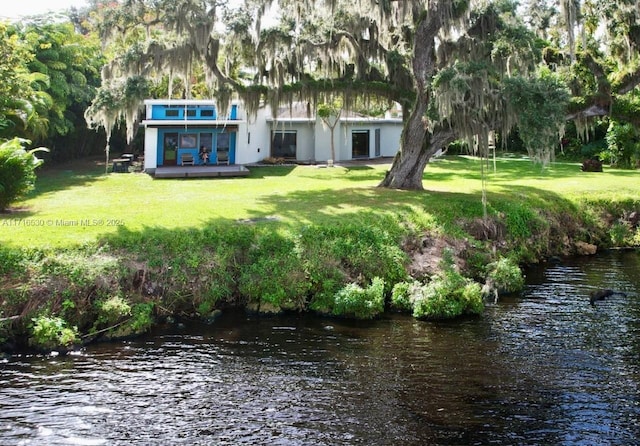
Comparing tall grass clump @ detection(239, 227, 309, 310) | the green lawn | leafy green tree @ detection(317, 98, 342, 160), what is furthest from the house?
tall grass clump @ detection(239, 227, 309, 310)

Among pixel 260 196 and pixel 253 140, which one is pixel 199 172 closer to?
pixel 253 140

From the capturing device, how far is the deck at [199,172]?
2889 cm

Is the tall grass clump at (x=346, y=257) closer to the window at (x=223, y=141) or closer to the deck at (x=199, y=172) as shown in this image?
the deck at (x=199, y=172)

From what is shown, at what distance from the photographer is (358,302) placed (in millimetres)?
13711

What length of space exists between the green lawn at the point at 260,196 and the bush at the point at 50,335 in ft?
7.66

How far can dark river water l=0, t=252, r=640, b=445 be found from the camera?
845 cm

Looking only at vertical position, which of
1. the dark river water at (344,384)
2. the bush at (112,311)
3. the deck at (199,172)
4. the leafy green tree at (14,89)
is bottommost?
the dark river water at (344,384)

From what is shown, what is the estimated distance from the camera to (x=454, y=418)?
8852 mm

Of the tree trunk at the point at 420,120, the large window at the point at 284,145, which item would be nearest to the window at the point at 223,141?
the large window at the point at 284,145

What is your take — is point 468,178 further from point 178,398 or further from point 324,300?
point 178,398

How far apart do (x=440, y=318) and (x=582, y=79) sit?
40.1ft

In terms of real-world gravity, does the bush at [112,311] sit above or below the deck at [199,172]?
below

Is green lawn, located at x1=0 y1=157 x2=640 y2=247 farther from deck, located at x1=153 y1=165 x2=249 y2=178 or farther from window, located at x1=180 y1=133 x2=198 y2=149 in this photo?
window, located at x1=180 y1=133 x2=198 y2=149

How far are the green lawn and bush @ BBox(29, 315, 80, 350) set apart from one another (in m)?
2.34
